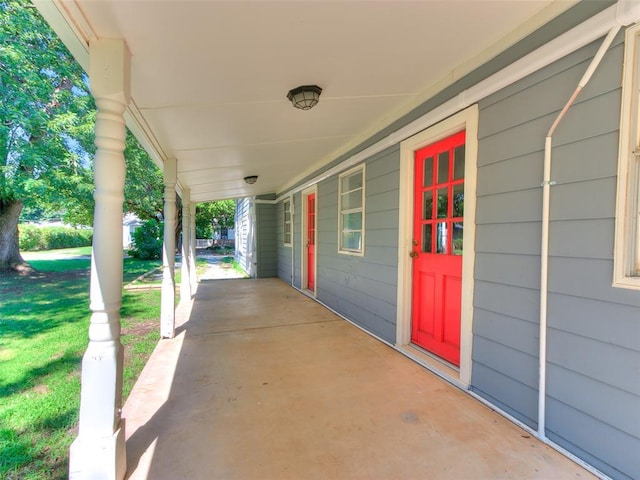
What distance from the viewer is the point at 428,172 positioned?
9.47ft

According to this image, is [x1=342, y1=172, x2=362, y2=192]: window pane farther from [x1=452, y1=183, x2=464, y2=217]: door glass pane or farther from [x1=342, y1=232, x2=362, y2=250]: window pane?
[x1=452, y1=183, x2=464, y2=217]: door glass pane

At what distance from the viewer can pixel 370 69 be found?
2.20m

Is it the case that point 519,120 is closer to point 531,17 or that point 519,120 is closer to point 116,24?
point 531,17

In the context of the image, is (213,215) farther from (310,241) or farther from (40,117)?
(310,241)

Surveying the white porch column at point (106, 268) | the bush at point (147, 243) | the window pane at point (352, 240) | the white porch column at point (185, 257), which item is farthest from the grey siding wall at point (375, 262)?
the bush at point (147, 243)

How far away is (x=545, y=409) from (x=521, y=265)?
0.79 metres

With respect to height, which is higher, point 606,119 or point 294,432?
point 606,119

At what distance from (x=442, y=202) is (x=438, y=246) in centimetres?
38

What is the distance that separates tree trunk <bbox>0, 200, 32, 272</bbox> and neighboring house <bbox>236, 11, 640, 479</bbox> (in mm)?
9914

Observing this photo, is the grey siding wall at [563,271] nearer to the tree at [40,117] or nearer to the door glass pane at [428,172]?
the door glass pane at [428,172]

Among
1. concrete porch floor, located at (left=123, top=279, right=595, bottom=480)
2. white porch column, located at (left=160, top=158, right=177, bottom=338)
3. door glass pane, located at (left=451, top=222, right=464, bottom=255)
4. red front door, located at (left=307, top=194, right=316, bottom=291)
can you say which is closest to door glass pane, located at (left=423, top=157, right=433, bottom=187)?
door glass pane, located at (left=451, top=222, right=464, bottom=255)

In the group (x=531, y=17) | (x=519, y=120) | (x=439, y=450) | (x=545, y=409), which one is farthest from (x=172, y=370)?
(x=531, y=17)

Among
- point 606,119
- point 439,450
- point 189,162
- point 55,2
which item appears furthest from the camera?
point 189,162

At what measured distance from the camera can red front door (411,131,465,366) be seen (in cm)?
255
